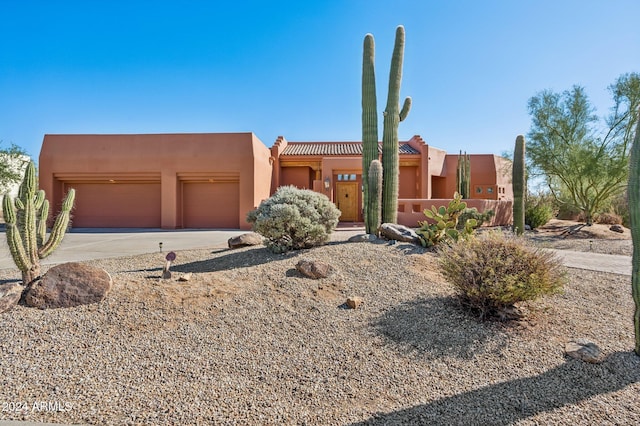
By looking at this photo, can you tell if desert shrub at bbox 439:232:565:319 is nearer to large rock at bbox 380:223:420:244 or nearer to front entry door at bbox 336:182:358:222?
large rock at bbox 380:223:420:244

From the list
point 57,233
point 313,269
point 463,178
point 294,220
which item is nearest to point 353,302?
point 313,269

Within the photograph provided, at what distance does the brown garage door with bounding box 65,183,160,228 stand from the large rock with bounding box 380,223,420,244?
13.2 m

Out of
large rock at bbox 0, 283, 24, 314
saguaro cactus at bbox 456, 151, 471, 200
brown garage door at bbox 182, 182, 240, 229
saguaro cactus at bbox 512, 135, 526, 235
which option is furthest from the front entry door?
large rock at bbox 0, 283, 24, 314

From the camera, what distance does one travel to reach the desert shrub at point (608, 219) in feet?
47.5

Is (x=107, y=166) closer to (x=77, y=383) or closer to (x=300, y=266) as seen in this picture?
(x=300, y=266)

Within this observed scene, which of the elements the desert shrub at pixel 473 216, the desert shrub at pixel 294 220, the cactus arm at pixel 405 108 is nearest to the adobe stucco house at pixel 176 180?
the desert shrub at pixel 473 216

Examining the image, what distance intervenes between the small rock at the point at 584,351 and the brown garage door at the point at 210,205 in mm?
14576

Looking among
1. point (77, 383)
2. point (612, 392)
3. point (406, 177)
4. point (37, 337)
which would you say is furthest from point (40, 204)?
point (406, 177)

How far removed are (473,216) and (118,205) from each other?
16.7 meters

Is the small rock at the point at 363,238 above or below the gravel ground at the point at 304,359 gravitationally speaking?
above

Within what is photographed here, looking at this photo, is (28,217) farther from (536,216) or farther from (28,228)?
(536,216)

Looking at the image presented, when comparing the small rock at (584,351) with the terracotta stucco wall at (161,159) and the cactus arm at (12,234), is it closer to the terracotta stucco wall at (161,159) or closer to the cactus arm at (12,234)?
the cactus arm at (12,234)

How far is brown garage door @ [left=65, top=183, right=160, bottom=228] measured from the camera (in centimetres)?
1630

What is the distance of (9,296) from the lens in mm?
3682
